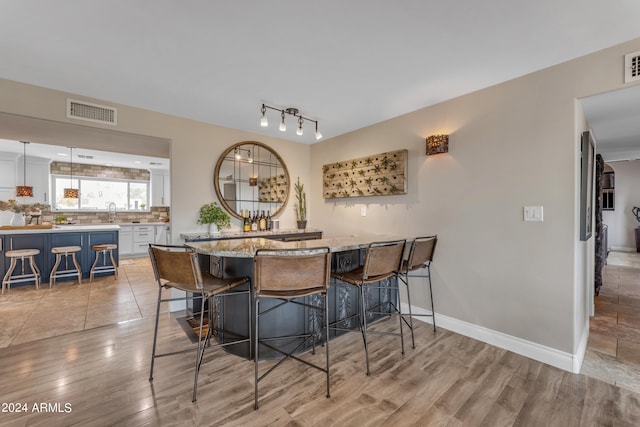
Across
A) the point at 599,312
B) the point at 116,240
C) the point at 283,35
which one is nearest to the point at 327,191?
the point at 283,35

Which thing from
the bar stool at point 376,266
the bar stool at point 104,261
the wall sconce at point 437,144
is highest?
the wall sconce at point 437,144

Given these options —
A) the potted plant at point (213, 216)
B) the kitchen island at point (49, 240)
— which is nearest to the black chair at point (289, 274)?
the potted plant at point (213, 216)

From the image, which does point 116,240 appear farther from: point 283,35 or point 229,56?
point 283,35

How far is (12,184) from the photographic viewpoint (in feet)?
19.6

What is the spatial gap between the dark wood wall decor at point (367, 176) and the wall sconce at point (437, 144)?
0.33 metres

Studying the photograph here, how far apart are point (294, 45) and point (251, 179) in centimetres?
243

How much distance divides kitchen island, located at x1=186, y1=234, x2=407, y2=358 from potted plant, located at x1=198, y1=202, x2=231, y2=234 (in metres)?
0.92

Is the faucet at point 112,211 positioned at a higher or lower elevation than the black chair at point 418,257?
higher

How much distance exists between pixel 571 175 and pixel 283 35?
237cm

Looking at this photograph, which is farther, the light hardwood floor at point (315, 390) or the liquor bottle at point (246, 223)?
the liquor bottle at point (246, 223)

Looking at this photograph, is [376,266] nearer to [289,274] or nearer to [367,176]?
[289,274]

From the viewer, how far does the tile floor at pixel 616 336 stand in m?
2.06

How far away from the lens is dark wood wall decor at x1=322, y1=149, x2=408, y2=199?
10.7 ft

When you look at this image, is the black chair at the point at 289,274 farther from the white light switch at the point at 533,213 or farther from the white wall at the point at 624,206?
the white wall at the point at 624,206
